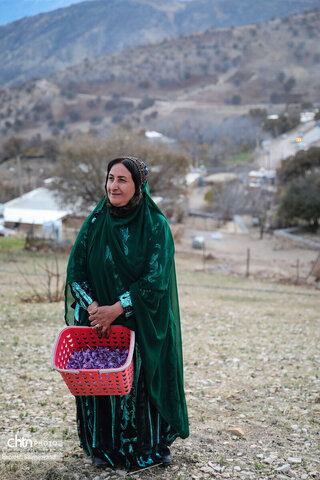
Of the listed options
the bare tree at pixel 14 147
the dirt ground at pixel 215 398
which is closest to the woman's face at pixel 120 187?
the dirt ground at pixel 215 398

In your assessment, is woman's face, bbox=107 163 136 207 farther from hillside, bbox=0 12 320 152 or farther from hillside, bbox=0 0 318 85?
hillside, bbox=0 0 318 85

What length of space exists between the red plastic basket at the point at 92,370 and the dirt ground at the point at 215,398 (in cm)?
63

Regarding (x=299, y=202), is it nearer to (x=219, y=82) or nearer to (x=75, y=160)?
(x=75, y=160)

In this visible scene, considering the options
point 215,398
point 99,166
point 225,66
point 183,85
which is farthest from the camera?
point 225,66

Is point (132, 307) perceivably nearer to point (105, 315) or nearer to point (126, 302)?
point (126, 302)

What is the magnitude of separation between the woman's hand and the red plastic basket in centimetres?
8

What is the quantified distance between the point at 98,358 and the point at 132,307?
0.35 metres

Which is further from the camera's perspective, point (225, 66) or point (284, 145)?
point (225, 66)

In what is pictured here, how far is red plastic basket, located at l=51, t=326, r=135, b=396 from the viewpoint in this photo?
2508mm

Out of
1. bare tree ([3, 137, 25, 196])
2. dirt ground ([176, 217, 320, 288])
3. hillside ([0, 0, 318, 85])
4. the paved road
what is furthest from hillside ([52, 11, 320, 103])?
dirt ground ([176, 217, 320, 288])

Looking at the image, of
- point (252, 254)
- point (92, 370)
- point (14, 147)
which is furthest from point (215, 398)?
point (14, 147)

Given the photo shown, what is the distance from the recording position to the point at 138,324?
276 centimetres

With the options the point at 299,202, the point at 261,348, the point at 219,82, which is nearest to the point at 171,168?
the point at 299,202

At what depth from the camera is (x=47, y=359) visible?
17.2ft
